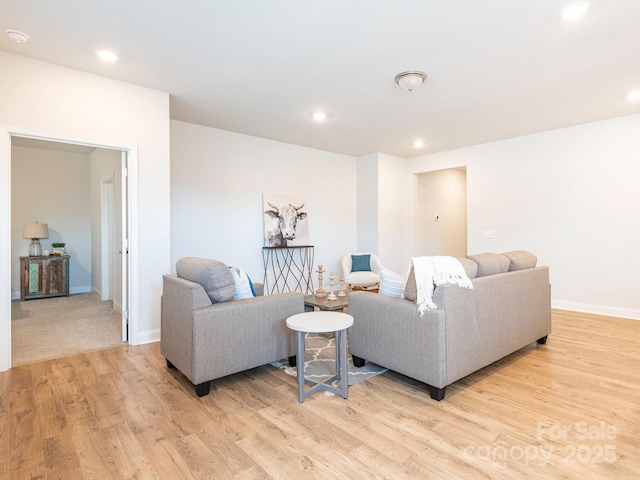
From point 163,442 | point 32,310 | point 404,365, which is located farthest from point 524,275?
point 32,310

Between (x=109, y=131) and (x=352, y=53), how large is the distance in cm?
232

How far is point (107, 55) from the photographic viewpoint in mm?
2871

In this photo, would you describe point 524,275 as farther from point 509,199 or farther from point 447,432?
point 509,199

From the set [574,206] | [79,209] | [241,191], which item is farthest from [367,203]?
[79,209]

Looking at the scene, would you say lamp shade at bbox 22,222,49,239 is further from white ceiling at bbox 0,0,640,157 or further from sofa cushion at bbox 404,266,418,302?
sofa cushion at bbox 404,266,418,302

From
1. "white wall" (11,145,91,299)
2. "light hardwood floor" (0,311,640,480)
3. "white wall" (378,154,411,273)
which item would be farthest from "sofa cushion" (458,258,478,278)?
"white wall" (11,145,91,299)

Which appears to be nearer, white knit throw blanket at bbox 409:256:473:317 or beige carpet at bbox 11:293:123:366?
white knit throw blanket at bbox 409:256:473:317

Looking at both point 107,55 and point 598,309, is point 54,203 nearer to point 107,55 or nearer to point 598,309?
point 107,55

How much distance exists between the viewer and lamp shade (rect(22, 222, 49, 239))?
19.7 feet

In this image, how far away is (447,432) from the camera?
196 centimetres

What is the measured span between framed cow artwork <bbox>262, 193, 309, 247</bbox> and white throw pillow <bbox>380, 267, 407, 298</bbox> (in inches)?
117

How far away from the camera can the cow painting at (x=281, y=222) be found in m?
5.47

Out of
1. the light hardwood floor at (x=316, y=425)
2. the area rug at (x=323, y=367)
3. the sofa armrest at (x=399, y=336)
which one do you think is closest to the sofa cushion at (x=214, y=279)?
the light hardwood floor at (x=316, y=425)

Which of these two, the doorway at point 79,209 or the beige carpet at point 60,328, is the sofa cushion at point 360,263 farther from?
the doorway at point 79,209
